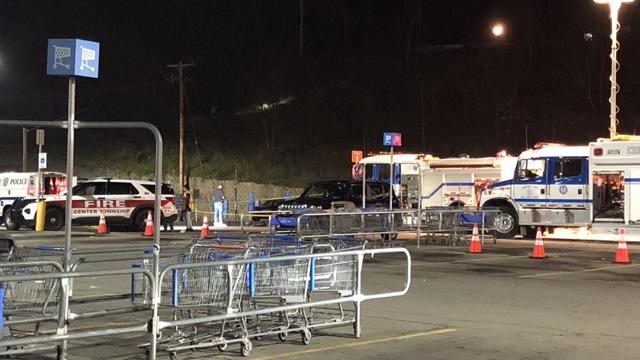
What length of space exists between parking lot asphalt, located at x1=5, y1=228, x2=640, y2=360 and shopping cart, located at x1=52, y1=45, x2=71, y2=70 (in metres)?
2.96

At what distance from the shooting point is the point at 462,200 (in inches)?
1262

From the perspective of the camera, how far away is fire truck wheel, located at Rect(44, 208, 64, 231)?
29453mm

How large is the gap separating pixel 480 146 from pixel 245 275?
39.6 metres

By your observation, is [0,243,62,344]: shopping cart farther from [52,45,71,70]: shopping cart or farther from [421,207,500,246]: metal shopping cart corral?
[421,207,500,246]: metal shopping cart corral

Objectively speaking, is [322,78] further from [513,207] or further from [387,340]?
[387,340]

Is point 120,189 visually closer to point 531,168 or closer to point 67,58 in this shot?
point 531,168

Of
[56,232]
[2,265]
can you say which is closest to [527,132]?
[56,232]

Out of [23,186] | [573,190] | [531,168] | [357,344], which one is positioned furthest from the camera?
[23,186]

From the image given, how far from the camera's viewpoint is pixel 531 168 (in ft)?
92.5

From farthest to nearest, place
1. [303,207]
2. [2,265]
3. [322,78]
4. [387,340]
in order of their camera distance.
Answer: [322,78] < [303,207] < [387,340] < [2,265]

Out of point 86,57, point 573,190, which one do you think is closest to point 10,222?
point 573,190

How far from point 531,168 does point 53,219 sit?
17453mm

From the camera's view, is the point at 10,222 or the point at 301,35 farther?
the point at 301,35

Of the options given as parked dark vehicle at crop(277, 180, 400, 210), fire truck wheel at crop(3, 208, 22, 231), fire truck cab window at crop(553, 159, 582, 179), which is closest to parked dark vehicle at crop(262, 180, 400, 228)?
parked dark vehicle at crop(277, 180, 400, 210)
